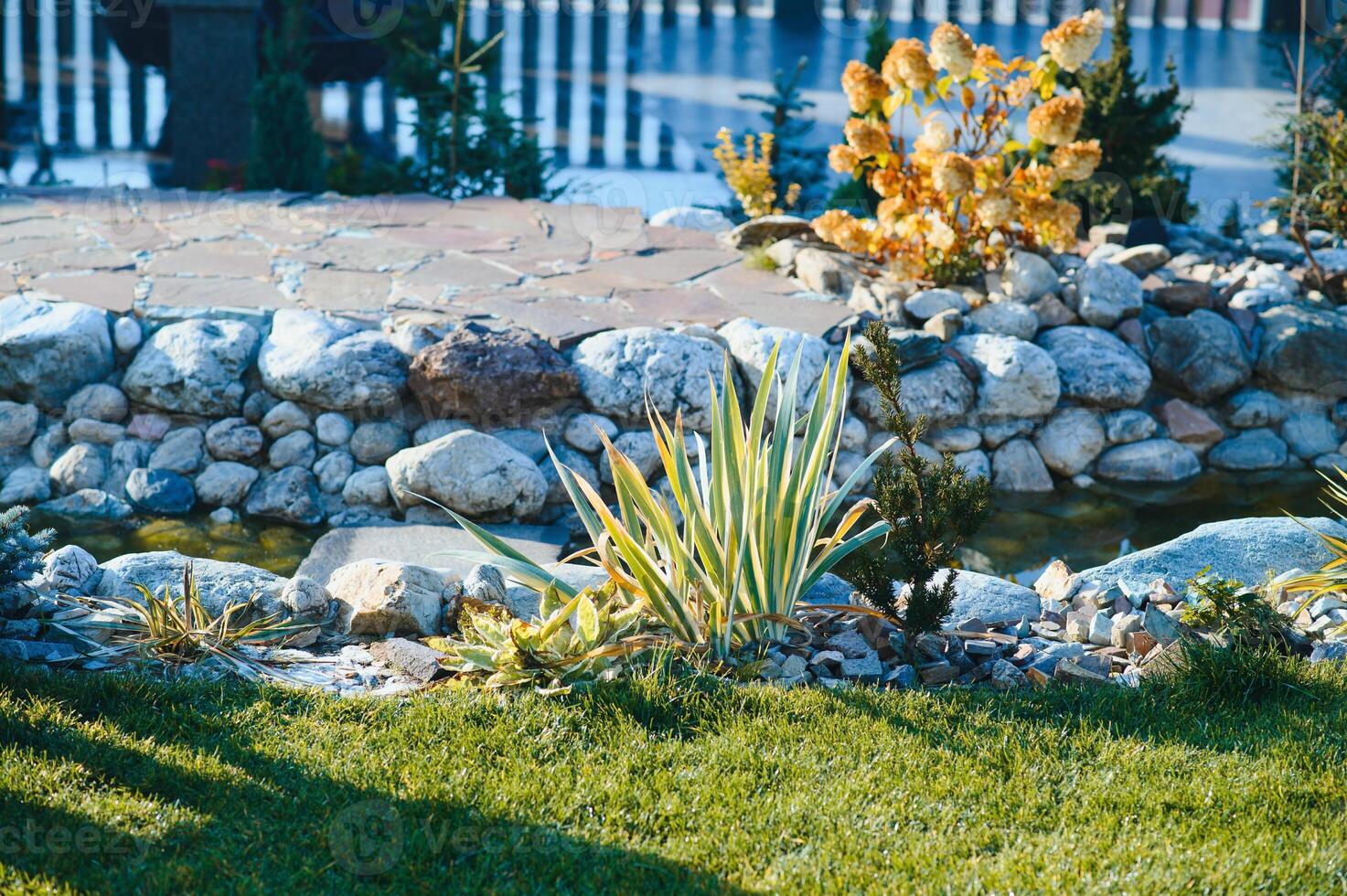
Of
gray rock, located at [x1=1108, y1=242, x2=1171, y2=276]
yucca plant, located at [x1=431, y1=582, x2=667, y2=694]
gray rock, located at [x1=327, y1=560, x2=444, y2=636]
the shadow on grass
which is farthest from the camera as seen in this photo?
gray rock, located at [x1=1108, y1=242, x2=1171, y2=276]

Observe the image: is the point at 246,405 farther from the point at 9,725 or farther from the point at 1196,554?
the point at 1196,554

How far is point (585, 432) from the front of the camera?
17.1 feet

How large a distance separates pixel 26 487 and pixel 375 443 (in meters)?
1.33

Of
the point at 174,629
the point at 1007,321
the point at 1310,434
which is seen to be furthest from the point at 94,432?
the point at 1310,434

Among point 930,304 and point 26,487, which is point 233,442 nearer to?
point 26,487

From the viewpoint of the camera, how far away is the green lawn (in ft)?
8.13

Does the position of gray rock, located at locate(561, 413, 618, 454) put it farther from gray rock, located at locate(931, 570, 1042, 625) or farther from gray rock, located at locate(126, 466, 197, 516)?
gray rock, located at locate(931, 570, 1042, 625)

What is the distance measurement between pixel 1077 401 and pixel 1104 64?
2.82 m

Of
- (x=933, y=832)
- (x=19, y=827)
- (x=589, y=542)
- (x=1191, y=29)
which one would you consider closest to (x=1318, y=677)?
(x=933, y=832)

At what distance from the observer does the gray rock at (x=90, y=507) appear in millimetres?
4906

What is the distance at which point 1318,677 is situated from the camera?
11.0 feet

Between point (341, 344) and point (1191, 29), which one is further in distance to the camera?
point (1191, 29)

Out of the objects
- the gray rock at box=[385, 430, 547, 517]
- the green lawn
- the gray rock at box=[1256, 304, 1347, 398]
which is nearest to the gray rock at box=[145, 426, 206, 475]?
the gray rock at box=[385, 430, 547, 517]

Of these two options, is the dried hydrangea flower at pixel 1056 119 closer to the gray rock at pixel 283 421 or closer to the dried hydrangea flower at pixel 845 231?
the dried hydrangea flower at pixel 845 231
